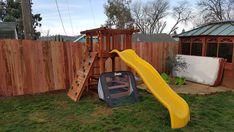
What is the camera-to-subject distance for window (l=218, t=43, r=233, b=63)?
6938 mm

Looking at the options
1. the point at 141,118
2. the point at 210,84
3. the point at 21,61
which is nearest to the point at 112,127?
the point at 141,118

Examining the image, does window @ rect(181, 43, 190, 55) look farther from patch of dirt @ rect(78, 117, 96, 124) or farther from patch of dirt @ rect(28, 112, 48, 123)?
patch of dirt @ rect(28, 112, 48, 123)

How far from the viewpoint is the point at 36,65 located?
5996 mm

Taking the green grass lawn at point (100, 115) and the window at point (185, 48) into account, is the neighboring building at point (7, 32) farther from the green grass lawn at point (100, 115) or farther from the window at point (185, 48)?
the window at point (185, 48)

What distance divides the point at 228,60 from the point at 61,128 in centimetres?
587

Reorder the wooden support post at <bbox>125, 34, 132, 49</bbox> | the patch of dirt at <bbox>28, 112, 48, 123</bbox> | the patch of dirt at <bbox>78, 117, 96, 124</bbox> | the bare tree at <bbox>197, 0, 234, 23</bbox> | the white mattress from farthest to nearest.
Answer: the bare tree at <bbox>197, 0, 234, 23</bbox>
the white mattress
the wooden support post at <bbox>125, 34, 132, 49</bbox>
the patch of dirt at <bbox>28, 112, 48, 123</bbox>
the patch of dirt at <bbox>78, 117, 96, 124</bbox>

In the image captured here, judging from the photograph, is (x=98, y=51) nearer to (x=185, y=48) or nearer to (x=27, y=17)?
(x=27, y=17)

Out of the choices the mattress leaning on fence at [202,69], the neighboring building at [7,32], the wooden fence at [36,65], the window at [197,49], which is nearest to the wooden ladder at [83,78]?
the wooden fence at [36,65]

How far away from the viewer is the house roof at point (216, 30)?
7097mm

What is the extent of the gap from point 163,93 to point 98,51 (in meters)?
2.21

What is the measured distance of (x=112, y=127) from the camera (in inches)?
152

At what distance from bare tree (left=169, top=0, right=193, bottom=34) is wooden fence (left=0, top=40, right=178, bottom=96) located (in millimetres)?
33150

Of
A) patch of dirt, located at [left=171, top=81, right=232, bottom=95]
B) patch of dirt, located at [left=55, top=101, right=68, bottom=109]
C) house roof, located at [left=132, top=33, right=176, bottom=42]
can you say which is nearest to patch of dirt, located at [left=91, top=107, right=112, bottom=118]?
patch of dirt, located at [left=55, top=101, right=68, bottom=109]

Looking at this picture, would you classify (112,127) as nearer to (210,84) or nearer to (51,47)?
(51,47)
